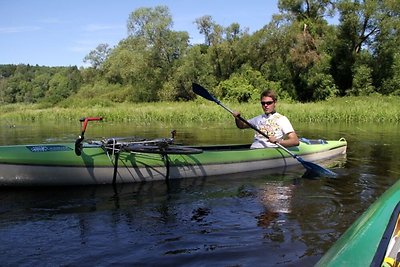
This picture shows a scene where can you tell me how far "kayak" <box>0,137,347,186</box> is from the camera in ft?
16.5

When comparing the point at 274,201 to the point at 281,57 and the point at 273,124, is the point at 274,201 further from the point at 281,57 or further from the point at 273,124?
the point at 281,57

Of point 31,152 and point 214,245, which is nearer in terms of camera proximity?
point 214,245

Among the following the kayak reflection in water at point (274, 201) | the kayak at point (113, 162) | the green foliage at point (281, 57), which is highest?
the green foliage at point (281, 57)

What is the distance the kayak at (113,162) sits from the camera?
5.04 meters

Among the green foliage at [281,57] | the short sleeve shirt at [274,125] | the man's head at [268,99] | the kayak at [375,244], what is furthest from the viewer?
the green foliage at [281,57]

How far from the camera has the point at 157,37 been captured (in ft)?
115

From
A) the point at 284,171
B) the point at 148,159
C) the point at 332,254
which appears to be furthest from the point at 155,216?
the point at 284,171

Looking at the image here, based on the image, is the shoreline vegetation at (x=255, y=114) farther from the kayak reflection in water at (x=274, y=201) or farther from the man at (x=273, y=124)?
the kayak reflection in water at (x=274, y=201)

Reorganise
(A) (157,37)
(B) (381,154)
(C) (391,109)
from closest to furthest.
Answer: (B) (381,154) < (C) (391,109) < (A) (157,37)

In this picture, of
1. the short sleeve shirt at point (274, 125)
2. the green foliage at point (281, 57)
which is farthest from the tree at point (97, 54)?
the short sleeve shirt at point (274, 125)

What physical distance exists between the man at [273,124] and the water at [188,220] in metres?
0.55

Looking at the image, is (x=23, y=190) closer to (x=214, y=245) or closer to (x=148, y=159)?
(x=148, y=159)

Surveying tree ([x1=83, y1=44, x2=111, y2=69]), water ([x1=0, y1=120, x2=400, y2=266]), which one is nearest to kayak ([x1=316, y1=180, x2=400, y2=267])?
water ([x1=0, y1=120, x2=400, y2=266])

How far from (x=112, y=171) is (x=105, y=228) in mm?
1572
